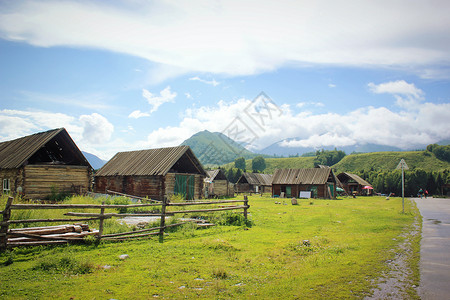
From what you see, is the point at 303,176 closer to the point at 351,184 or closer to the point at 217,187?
the point at 217,187

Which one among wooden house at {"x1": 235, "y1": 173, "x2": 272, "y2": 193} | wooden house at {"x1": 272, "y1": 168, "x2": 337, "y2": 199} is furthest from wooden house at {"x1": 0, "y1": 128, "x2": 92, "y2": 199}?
wooden house at {"x1": 235, "y1": 173, "x2": 272, "y2": 193}

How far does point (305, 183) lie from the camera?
169 ft

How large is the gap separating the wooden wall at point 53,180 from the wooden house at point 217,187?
88.1 ft

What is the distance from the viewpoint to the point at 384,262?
8188 mm

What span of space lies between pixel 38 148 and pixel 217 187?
3337cm

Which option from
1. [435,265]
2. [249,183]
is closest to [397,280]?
[435,265]

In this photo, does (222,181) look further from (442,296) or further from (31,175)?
(442,296)

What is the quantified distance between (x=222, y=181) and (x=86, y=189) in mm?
30683

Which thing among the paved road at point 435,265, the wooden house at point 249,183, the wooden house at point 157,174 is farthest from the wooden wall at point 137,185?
the wooden house at point 249,183

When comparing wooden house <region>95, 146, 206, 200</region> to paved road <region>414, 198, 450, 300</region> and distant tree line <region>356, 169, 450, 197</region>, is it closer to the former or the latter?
paved road <region>414, 198, 450, 300</region>

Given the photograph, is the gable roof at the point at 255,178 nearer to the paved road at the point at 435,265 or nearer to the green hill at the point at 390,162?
the paved road at the point at 435,265

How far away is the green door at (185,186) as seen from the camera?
28342 millimetres

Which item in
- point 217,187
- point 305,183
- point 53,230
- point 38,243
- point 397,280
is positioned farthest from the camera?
point 217,187

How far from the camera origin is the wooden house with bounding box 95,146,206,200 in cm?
2719
